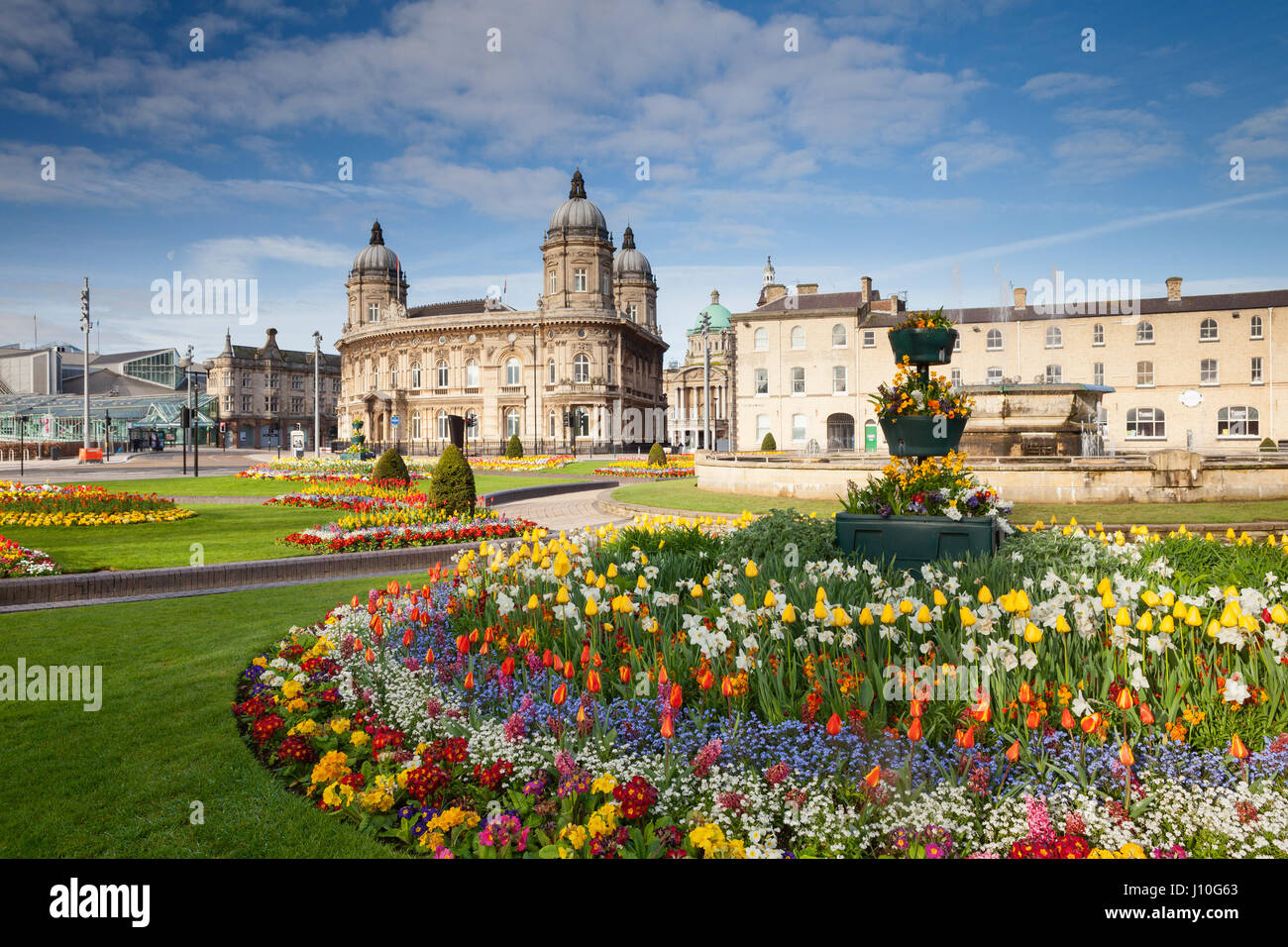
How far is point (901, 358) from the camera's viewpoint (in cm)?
876

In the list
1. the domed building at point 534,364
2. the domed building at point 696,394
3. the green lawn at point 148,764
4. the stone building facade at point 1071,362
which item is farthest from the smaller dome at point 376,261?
the green lawn at point 148,764

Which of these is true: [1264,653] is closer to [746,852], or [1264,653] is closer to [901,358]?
[746,852]

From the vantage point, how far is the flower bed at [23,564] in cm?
944

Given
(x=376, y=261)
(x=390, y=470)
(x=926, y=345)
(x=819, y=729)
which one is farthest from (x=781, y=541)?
(x=376, y=261)

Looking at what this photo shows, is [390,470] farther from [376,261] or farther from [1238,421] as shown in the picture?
[376,261]

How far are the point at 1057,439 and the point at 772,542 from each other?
16559 mm

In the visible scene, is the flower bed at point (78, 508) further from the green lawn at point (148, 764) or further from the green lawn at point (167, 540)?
the green lawn at point (148, 764)

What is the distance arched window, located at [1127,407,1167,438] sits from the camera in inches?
1913

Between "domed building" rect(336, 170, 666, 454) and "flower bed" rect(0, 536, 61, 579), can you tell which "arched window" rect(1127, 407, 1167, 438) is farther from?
"flower bed" rect(0, 536, 61, 579)

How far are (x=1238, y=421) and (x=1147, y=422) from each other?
204 inches

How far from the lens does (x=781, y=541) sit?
8.07 meters

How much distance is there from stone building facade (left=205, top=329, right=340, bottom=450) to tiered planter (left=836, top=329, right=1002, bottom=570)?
108 metres

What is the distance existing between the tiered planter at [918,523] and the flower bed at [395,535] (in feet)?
22.5

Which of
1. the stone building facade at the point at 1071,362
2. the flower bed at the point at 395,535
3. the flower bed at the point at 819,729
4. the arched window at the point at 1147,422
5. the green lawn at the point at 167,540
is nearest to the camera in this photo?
the flower bed at the point at 819,729
